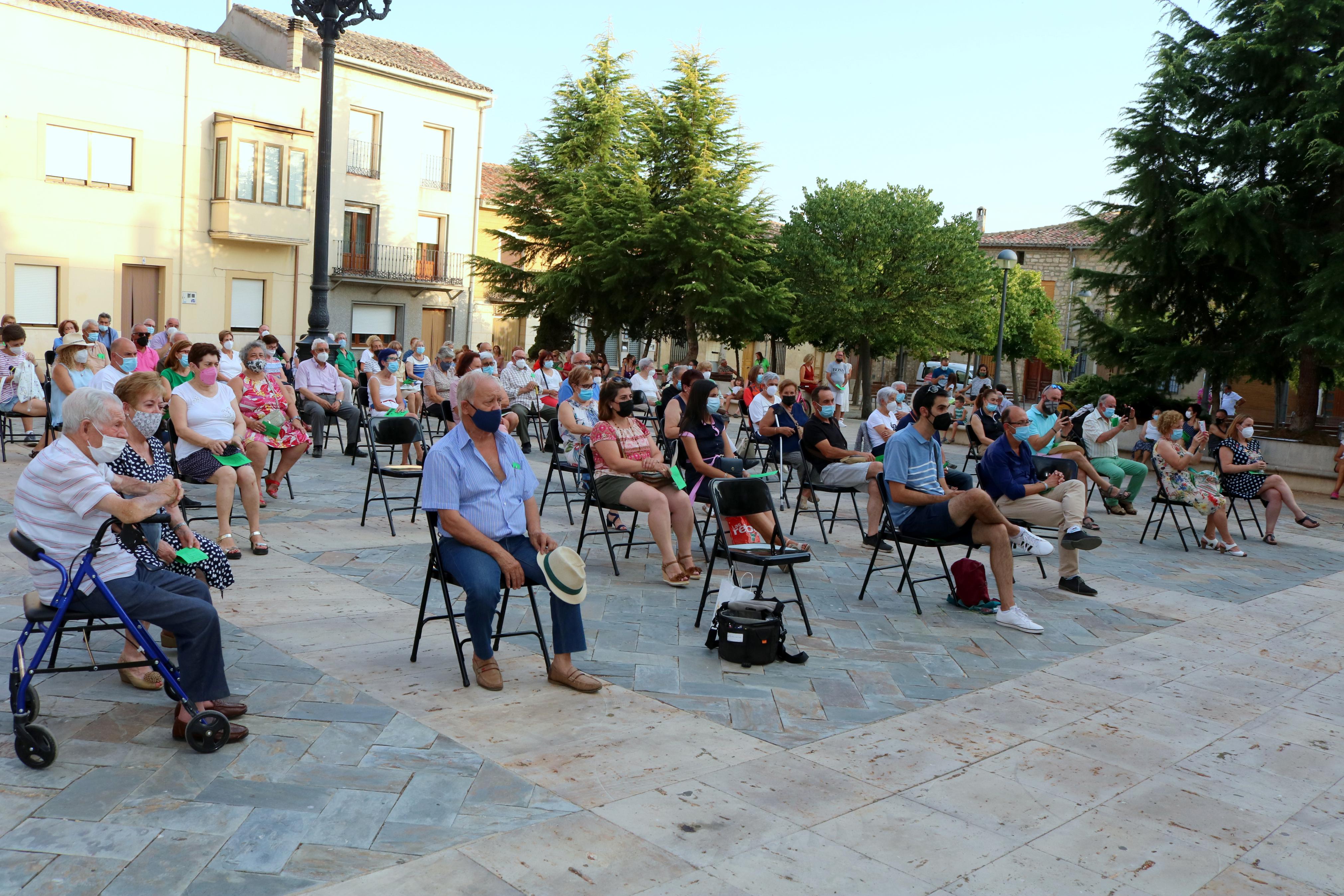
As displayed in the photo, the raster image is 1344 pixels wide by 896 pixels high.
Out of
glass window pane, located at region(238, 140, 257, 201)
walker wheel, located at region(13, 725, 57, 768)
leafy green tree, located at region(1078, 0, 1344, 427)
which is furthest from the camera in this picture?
glass window pane, located at region(238, 140, 257, 201)

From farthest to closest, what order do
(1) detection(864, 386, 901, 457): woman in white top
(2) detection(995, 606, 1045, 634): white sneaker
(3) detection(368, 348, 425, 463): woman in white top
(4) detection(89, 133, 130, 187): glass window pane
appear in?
(4) detection(89, 133, 130, 187): glass window pane → (3) detection(368, 348, 425, 463): woman in white top → (1) detection(864, 386, 901, 457): woman in white top → (2) detection(995, 606, 1045, 634): white sneaker

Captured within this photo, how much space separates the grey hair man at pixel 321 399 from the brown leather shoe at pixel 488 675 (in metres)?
8.04

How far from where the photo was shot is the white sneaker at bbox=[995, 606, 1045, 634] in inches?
258

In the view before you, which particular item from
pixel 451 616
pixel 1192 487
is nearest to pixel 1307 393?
pixel 1192 487

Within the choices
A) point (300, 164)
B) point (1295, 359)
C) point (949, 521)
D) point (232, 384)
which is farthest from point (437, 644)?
point (300, 164)

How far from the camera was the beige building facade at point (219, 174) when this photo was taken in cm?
2364

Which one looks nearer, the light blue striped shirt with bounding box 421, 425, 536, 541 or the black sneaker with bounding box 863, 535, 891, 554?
the light blue striped shirt with bounding box 421, 425, 536, 541

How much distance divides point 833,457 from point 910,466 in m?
2.24

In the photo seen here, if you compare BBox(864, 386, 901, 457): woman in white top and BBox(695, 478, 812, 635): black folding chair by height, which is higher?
BBox(864, 386, 901, 457): woman in white top

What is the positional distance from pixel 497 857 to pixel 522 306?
28.3 m

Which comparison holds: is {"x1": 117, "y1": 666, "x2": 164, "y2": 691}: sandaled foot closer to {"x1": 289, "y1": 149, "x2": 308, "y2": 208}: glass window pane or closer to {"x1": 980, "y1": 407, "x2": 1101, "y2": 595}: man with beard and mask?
{"x1": 980, "y1": 407, "x2": 1101, "y2": 595}: man with beard and mask

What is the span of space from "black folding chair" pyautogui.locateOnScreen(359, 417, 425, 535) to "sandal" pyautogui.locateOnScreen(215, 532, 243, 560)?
3.84 ft

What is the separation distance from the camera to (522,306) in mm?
30875

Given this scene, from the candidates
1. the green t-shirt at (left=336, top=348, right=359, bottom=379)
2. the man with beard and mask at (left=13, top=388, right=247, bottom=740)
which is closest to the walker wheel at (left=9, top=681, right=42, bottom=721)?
the man with beard and mask at (left=13, top=388, right=247, bottom=740)
